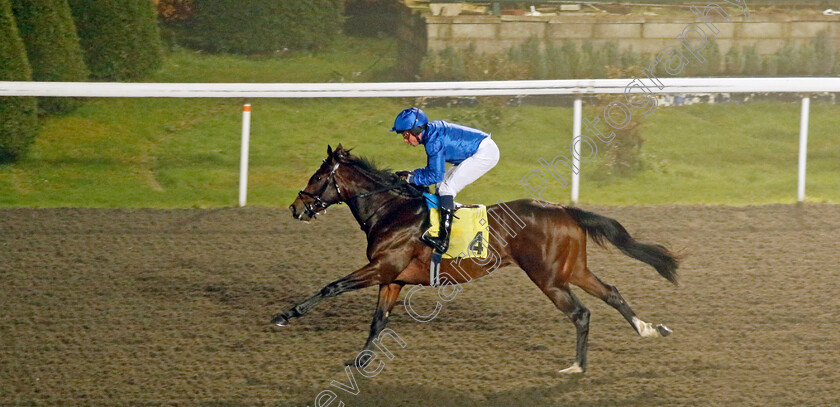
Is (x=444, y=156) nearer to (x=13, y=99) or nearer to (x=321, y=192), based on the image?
(x=321, y=192)

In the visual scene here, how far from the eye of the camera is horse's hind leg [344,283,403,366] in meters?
4.67

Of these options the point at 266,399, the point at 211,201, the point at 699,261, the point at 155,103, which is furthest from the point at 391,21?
the point at 266,399

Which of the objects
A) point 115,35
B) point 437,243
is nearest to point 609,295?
point 437,243

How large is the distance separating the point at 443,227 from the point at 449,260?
0.18 m

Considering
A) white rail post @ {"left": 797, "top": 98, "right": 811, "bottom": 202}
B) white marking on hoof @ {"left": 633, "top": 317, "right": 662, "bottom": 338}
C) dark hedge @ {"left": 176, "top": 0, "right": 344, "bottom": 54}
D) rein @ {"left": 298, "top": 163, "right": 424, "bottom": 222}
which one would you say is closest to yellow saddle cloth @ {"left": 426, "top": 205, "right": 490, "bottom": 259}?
rein @ {"left": 298, "top": 163, "right": 424, "bottom": 222}

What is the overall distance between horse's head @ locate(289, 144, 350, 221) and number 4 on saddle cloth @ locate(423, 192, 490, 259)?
1.60 feet

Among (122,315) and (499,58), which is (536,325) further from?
(499,58)

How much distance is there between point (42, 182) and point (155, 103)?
6.44ft

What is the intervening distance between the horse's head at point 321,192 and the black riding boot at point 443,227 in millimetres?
477

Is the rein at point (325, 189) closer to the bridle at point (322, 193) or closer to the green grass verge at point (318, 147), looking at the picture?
the bridle at point (322, 193)

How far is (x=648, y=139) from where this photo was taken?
888 cm

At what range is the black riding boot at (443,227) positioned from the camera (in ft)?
15.3

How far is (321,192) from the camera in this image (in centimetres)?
481

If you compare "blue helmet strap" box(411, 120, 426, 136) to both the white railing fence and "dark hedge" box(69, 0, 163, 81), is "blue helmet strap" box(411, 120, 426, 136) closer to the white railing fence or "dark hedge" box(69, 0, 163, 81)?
the white railing fence
